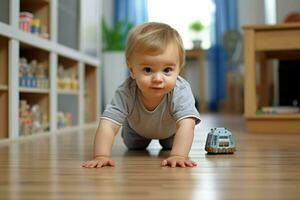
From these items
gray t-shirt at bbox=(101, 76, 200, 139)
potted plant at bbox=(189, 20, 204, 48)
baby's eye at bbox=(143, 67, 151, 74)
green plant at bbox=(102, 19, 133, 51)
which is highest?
potted plant at bbox=(189, 20, 204, 48)

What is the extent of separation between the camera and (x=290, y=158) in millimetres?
1204

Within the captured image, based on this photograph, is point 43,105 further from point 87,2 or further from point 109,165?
point 109,165

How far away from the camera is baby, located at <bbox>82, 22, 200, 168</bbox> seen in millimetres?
1073

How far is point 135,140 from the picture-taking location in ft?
4.76

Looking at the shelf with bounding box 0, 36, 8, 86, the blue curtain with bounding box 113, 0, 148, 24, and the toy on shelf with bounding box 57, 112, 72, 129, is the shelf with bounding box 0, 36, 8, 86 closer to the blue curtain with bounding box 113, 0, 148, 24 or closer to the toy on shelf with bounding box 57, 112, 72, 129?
the toy on shelf with bounding box 57, 112, 72, 129

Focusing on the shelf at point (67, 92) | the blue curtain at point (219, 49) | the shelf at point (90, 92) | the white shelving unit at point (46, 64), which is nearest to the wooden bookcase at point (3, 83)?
the white shelving unit at point (46, 64)

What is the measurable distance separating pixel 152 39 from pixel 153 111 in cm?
24

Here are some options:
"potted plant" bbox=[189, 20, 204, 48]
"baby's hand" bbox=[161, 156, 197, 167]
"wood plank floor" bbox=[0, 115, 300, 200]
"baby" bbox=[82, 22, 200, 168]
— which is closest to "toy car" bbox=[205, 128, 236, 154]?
"wood plank floor" bbox=[0, 115, 300, 200]

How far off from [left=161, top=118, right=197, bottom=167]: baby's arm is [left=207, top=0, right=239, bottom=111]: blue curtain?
4151mm

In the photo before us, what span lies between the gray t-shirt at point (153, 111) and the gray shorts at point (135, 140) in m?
0.13

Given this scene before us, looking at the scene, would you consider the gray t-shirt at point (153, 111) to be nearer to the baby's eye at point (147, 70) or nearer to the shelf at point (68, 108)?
the baby's eye at point (147, 70)

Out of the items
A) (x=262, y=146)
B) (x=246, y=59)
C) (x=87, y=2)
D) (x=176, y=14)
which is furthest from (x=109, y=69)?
(x=262, y=146)

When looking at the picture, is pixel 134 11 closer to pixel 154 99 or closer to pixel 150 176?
pixel 154 99

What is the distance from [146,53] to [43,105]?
1.39m
